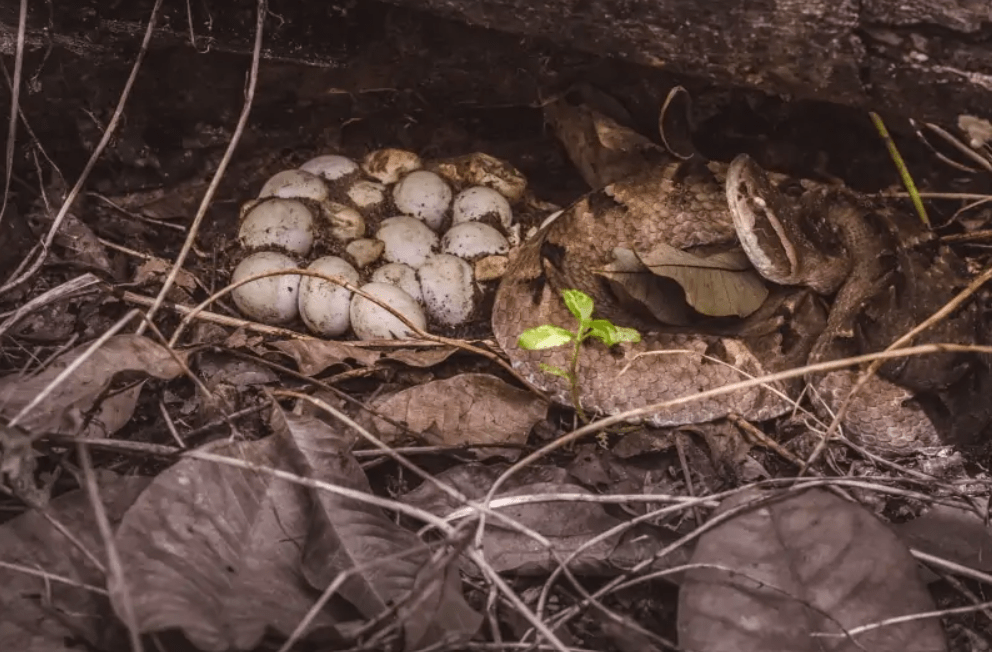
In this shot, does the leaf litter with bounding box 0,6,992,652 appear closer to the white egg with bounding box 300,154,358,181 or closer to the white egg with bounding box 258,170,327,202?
the white egg with bounding box 258,170,327,202

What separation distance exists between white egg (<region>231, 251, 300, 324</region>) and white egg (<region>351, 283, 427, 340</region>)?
22cm

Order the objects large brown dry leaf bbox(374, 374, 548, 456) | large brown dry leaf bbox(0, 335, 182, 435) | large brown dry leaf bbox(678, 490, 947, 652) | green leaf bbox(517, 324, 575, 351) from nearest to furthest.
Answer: large brown dry leaf bbox(678, 490, 947, 652), large brown dry leaf bbox(0, 335, 182, 435), green leaf bbox(517, 324, 575, 351), large brown dry leaf bbox(374, 374, 548, 456)

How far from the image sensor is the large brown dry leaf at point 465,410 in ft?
8.13

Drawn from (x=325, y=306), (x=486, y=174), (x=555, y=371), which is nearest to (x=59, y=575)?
(x=325, y=306)

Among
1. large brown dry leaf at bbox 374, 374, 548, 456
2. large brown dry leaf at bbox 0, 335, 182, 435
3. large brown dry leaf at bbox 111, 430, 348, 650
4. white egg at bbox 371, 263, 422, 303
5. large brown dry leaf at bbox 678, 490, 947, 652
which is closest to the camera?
large brown dry leaf at bbox 111, 430, 348, 650

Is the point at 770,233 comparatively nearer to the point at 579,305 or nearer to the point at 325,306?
the point at 579,305

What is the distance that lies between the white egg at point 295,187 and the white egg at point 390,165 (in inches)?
9.1

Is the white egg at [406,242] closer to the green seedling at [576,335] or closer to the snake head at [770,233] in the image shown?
the green seedling at [576,335]

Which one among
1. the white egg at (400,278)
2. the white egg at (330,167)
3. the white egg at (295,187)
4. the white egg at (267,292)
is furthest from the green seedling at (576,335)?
the white egg at (330,167)

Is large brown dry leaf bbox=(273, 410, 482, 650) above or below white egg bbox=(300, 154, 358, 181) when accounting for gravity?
below

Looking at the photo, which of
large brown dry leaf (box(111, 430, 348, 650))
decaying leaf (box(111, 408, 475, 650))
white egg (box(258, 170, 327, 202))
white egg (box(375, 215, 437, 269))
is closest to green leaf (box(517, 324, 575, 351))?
decaying leaf (box(111, 408, 475, 650))

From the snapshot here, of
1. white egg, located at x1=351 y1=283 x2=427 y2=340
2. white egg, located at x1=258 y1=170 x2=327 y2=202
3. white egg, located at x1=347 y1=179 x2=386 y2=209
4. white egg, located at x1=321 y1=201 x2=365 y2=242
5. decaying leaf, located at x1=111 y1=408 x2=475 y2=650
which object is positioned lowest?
decaying leaf, located at x1=111 y1=408 x2=475 y2=650

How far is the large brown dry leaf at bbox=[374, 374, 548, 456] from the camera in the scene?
248cm

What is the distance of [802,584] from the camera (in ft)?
6.37
